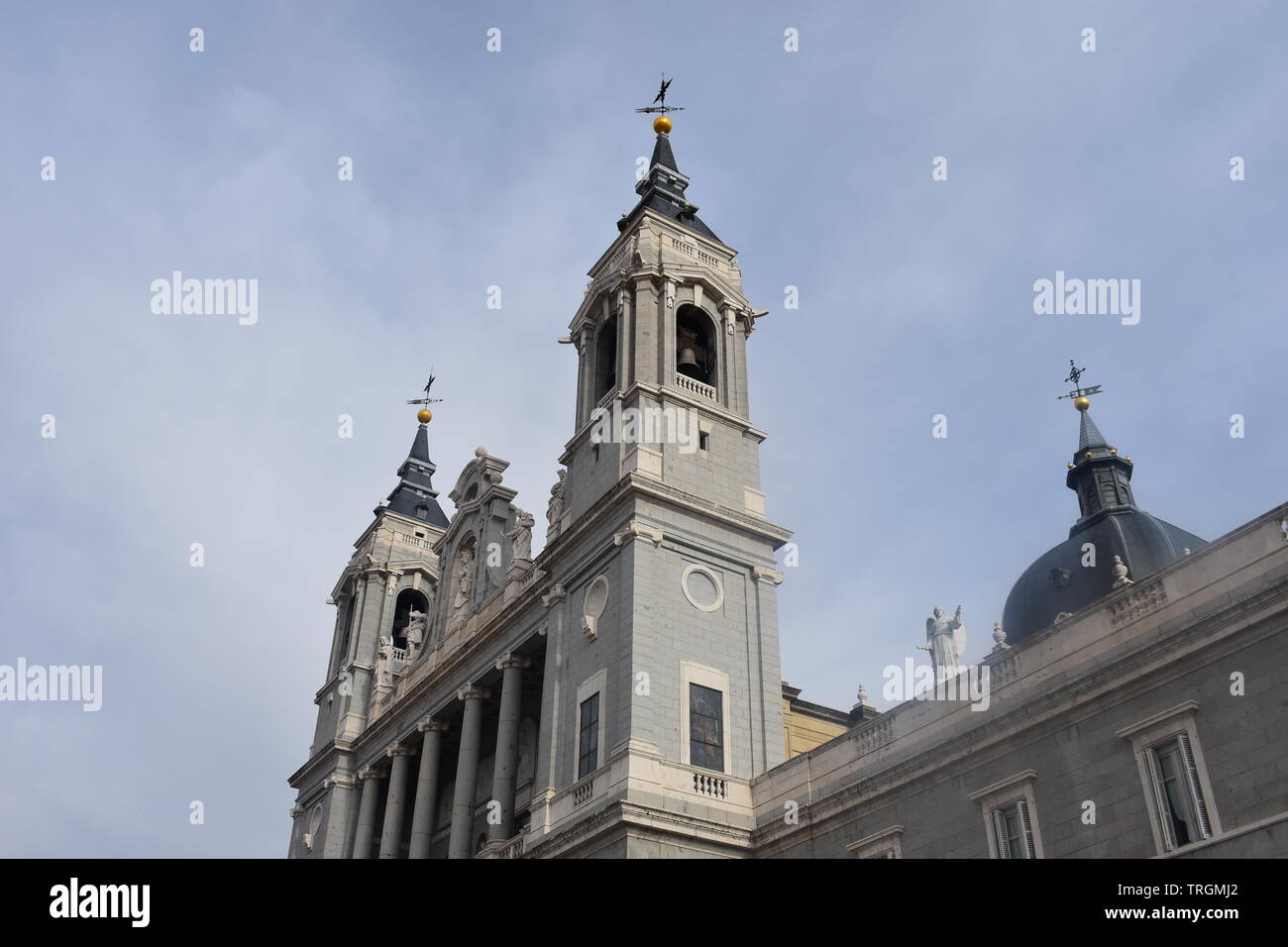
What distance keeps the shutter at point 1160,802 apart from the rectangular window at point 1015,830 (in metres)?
2.82

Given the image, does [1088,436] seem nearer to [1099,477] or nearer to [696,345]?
[1099,477]

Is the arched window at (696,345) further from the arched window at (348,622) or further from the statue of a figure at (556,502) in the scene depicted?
the arched window at (348,622)

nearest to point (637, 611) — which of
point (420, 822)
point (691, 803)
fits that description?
point (691, 803)

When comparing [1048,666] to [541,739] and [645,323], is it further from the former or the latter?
[645,323]

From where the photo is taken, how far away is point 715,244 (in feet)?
141

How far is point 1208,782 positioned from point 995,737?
4680mm

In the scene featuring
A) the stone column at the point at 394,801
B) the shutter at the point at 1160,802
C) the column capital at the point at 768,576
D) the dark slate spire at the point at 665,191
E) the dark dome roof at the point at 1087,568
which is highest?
the dark slate spire at the point at 665,191

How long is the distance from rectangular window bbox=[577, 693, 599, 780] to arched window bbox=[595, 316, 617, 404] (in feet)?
37.8

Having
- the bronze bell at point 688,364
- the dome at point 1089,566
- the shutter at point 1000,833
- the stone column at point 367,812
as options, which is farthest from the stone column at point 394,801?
the dome at point 1089,566

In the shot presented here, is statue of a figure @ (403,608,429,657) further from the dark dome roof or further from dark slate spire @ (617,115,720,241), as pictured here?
the dark dome roof

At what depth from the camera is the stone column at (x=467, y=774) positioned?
3812cm
